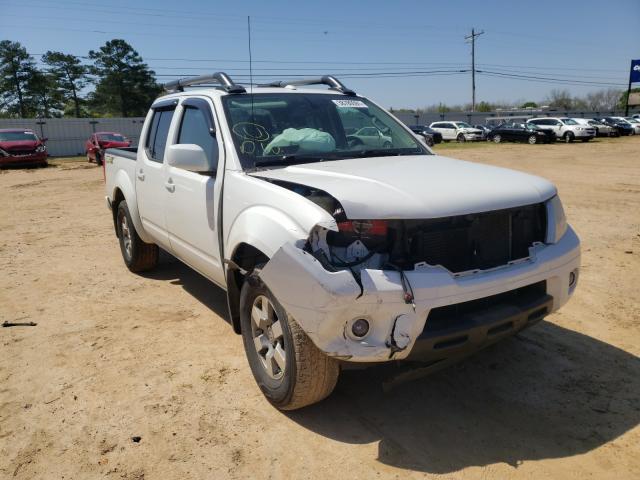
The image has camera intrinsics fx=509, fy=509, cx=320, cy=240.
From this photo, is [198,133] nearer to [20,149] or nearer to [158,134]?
A: [158,134]

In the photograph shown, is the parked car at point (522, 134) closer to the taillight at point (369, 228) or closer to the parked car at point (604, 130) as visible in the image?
the parked car at point (604, 130)

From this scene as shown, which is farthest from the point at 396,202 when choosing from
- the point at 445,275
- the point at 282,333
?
the point at 282,333

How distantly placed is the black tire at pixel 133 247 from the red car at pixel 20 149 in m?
18.6

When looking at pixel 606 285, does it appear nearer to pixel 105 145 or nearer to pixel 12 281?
pixel 12 281

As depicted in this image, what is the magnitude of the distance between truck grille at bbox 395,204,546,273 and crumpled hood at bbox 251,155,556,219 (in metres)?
0.11

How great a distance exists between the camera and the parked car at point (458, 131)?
36562 mm

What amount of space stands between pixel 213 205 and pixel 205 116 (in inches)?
31.1

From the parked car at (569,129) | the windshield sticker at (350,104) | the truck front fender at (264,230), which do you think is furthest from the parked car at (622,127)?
the truck front fender at (264,230)

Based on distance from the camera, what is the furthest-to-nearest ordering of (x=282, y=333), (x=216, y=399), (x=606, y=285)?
(x=606, y=285)
(x=216, y=399)
(x=282, y=333)

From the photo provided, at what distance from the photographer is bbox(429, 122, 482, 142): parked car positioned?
36562mm

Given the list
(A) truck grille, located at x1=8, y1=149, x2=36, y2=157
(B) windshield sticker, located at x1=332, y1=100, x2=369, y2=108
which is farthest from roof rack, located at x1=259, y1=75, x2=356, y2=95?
(A) truck grille, located at x1=8, y1=149, x2=36, y2=157

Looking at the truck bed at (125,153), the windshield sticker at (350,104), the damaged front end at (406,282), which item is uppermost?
the windshield sticker at (350,104)

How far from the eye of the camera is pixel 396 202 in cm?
254

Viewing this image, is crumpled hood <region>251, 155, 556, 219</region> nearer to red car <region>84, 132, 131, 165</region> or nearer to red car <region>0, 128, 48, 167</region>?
red car <region>0, 128, 48, 167</region>
